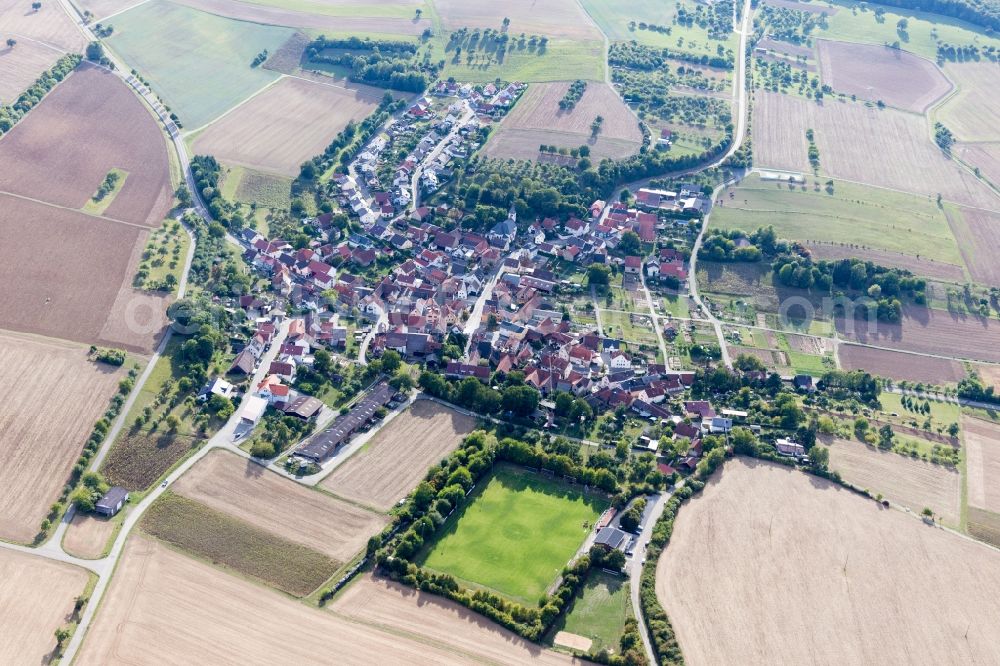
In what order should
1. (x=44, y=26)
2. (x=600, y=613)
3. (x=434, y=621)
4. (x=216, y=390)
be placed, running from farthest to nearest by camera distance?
(x=44, y=26) → (x=216, y=390) → (x=600, y=613) → (x=434, y=621)

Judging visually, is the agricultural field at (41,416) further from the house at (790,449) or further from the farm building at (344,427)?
the house at (790,449)

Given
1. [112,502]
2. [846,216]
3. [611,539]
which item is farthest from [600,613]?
[846,216]

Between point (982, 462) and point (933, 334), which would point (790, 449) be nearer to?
point (982, 462)

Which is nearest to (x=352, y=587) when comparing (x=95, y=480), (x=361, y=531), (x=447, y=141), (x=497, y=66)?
(x=361, y=531)

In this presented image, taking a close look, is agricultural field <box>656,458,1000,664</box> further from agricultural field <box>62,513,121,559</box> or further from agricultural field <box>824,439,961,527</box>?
agricultural field <box>62,513,121,559</box>

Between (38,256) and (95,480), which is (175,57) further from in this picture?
(95,480)
